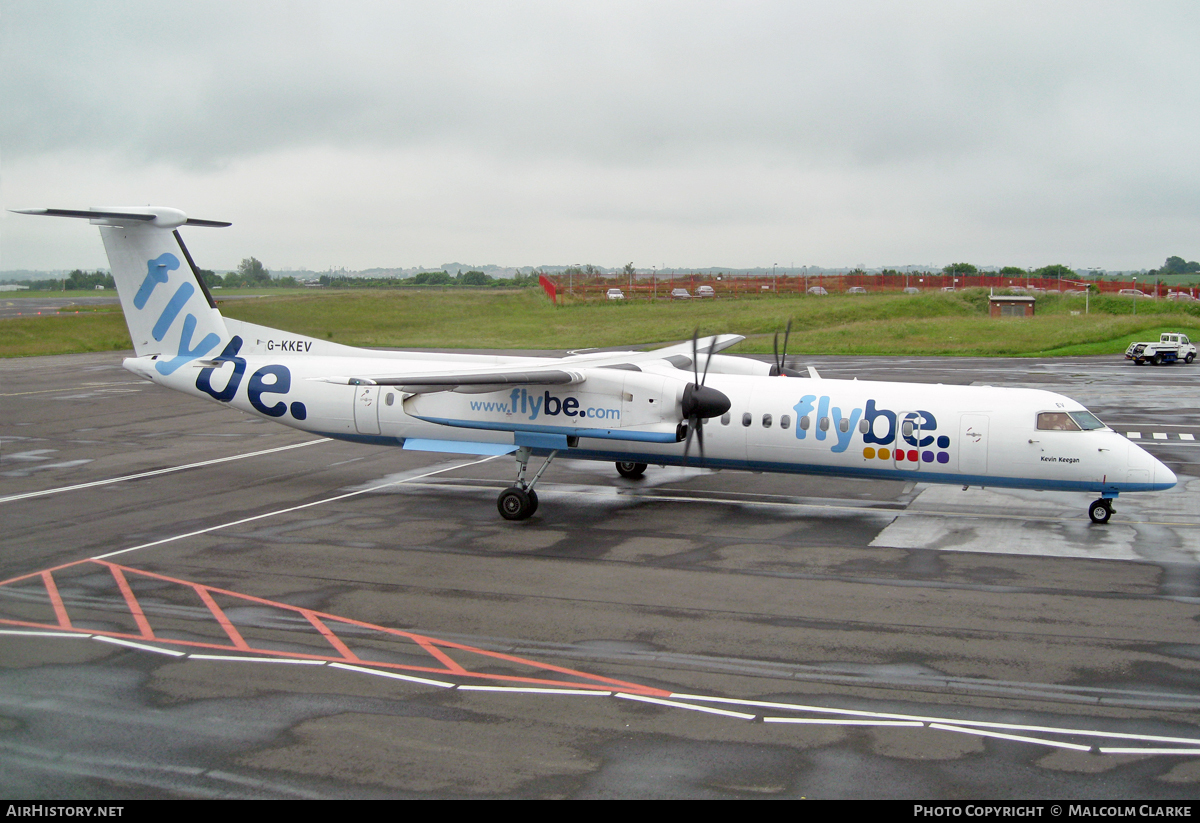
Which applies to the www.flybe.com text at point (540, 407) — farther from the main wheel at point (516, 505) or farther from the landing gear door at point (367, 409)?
the landing gear door at point (367, 409)

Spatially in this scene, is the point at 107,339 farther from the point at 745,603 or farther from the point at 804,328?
the point at 745,603

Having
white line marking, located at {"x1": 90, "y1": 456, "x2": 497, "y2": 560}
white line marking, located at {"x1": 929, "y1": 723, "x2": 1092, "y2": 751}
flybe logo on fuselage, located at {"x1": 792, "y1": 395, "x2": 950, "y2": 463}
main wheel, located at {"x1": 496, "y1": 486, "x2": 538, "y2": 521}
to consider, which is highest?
flybe logo on fuselage, located at {"x1": 792, "y1": 395, "x2": 950, "y2": 463}

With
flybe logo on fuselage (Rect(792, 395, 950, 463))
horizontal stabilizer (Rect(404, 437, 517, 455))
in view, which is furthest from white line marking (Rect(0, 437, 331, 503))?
flybe logo on fuselage (Rect(792, 395, 950, 463))

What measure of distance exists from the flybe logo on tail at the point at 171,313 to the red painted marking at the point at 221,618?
9.90 metres

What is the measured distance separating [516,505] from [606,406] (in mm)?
2932

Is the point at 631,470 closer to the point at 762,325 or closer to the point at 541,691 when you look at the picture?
the point at 541,691

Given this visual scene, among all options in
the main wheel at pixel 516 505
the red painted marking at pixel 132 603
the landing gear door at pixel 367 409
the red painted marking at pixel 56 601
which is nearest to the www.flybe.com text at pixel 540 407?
the main wheel at pixel 516 505

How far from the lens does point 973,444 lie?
18.1 meters

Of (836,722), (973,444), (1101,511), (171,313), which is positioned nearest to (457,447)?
(171,313)

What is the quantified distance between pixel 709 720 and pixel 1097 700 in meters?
4.69

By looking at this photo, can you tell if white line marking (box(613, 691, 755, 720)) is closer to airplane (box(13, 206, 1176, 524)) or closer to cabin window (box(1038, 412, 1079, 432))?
airplane (box(13, 206, 1176, 524))

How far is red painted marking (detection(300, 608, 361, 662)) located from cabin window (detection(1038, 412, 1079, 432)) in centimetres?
1396

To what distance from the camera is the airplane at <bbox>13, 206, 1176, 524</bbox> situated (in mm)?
17969
